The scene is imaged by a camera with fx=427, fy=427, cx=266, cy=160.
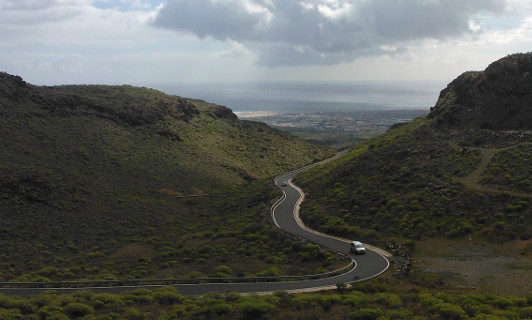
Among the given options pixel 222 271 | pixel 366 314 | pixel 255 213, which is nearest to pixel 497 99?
pixel 255 213

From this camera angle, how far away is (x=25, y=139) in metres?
43.8

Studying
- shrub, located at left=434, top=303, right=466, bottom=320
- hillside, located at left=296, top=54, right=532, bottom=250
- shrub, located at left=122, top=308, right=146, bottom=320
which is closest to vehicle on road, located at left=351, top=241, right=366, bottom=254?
hillside, located at left=296, top=54, right=532, bottom=250

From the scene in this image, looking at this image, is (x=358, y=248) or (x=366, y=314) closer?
(x=366, y=314)

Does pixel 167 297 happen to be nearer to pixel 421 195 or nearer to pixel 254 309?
pixel 254 309

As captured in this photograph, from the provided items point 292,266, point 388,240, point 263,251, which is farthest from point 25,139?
point 388,240

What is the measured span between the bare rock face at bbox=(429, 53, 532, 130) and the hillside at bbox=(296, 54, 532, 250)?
9 cm

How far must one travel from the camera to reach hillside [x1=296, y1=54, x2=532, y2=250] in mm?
24516

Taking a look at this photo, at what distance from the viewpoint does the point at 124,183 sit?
146 ft

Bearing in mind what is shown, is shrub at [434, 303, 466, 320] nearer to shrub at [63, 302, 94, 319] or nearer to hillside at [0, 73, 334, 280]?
hillside at [0, 73, 334, 280]

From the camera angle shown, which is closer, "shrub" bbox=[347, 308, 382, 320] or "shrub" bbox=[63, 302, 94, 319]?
"shrub" bbox=[347, 308, 382, 320]

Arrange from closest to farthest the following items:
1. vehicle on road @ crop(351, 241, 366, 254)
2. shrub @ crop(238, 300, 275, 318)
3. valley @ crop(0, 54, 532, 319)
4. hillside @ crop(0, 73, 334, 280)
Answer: shrub @ crop(238, 300, 275, 318)
valley @ crop(0, 54, 532, 319)
vehicle on road @ crop(351, 241, 366, 254)
hillside @ crop(0, 73, 334, 280)

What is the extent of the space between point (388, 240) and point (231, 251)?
9.61m

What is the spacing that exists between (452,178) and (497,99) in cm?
1750

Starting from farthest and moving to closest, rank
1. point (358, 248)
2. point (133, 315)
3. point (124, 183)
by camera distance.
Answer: point (124, 183) → point (358, 248) → point (133, 315)
